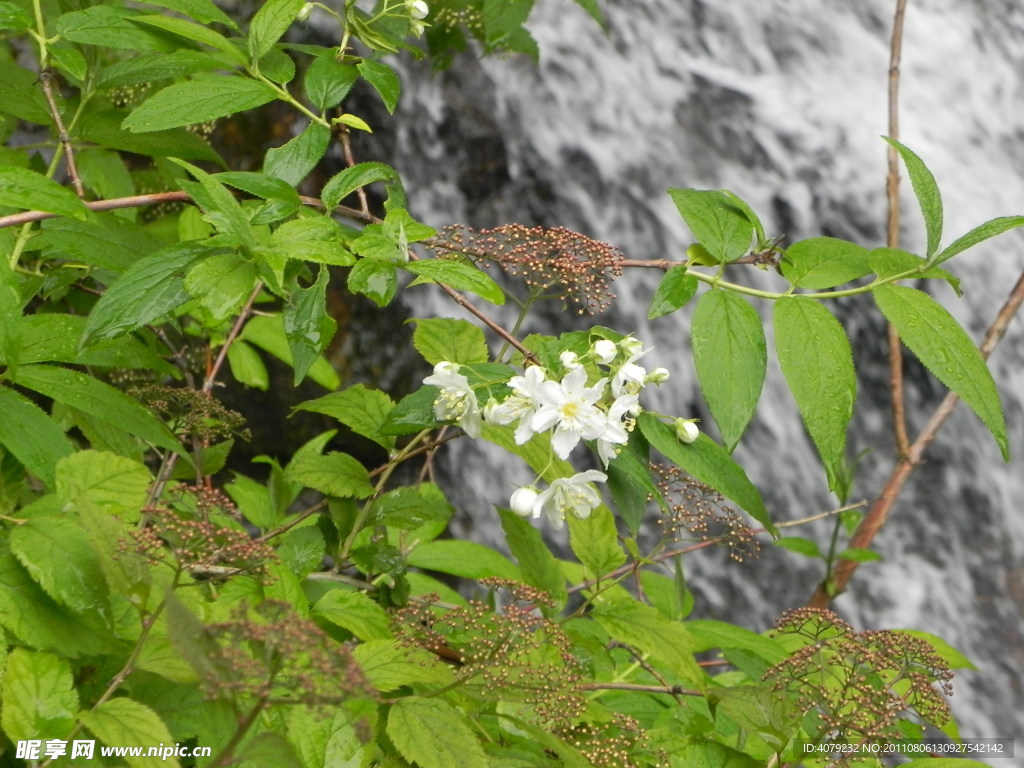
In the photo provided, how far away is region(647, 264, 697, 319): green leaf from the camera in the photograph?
1.42 metres

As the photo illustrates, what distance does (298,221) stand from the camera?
1.32 m

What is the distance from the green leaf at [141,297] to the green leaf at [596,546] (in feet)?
2.60

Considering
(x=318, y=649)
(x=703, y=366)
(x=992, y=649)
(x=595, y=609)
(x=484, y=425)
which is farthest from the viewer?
(x=992, y=649)

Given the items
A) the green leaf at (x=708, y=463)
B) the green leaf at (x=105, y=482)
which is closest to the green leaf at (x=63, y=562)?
the green leaf at (x=105, y=482)

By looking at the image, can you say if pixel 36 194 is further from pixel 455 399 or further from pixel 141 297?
pixel 455 399

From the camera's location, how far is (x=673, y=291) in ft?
4.76

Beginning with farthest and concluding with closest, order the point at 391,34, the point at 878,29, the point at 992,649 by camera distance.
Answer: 1. the point at 878,29
2. the point at 992,649
3. the point at 391,34

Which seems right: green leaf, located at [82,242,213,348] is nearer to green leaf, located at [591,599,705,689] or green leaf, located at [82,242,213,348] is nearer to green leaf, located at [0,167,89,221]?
green leaf, located at [0,167,89,221]

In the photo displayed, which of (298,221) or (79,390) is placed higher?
(298,221)

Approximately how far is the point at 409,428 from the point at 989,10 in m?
4.64

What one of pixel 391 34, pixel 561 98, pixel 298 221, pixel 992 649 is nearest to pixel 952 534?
pixel 992 649

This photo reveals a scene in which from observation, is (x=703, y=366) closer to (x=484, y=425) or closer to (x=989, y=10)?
(x=484, y=425)

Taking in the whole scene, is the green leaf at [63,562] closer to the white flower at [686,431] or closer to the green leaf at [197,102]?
the green leaf at [197,102]

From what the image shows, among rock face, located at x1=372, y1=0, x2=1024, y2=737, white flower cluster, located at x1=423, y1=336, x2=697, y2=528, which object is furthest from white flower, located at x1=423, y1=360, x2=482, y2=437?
rock face, located at x1=372, y1=0, x2=1024, y2=737
